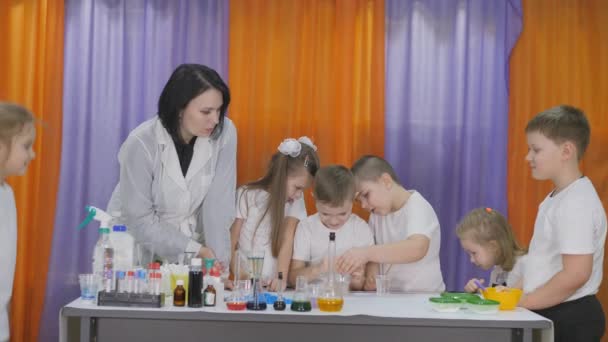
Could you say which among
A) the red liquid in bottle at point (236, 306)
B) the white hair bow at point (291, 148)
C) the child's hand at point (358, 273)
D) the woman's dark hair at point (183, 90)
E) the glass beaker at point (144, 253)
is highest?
the woman's dark hair at point (183, 90)

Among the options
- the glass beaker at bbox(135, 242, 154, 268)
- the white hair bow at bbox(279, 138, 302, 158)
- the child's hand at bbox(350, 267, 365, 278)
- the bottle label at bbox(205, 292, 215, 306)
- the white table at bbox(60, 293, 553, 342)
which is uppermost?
the white hair bow at bbox(279, 138, 302, 158)

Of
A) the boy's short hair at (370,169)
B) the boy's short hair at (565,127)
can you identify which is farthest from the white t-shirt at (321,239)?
the boy's short hair at (565,127)

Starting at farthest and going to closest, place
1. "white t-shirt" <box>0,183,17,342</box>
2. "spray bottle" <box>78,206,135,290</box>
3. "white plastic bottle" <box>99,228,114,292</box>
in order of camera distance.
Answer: "spray bottle" <box>78,206,135,290</box> → "white plastic bottle" <box>99,228,114,292</box> → "white t-shirt" <box>0,183,17,342</box>

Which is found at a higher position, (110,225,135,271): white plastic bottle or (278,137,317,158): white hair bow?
(278,137,317,158): white hair bow

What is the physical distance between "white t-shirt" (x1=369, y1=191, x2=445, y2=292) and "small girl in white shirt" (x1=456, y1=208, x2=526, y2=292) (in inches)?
5.9

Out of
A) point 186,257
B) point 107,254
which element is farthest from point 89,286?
point 186,257

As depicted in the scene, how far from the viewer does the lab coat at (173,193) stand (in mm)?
2922

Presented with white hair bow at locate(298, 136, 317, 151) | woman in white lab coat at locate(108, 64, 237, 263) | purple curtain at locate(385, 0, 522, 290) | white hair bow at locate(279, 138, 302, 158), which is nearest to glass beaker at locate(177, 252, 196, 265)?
woman in white lab coat at locate(108, 64, 237, 263)

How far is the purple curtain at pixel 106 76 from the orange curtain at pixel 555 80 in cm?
155

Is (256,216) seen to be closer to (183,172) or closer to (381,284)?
(183,172)

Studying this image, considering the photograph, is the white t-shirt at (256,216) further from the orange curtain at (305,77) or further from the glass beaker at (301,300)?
the glass beaker at (301,300)

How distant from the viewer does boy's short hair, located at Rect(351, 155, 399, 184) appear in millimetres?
3217

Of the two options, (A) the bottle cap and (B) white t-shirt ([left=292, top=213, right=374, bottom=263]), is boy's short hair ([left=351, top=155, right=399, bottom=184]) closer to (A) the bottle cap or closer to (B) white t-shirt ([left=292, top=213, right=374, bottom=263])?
(B) white t-shirt ([left=292, top=213, right=374, bottom=263])

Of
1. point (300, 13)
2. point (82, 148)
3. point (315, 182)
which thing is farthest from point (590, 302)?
point (82, 148)
